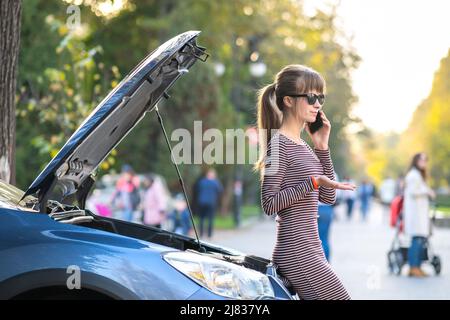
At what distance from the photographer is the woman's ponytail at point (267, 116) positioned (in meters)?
4.90

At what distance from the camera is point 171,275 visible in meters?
4.14

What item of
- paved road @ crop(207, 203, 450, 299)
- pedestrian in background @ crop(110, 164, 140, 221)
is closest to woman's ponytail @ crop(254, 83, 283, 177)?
paved road @ crop(207, 203, 450, 299)

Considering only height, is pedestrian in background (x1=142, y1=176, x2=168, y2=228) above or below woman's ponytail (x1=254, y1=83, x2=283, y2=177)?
below

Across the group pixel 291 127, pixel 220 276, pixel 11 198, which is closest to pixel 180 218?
pixel 291 127

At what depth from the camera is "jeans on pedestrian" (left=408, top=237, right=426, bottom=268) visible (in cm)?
1365

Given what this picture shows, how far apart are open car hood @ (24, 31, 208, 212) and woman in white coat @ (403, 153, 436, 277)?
363 inches

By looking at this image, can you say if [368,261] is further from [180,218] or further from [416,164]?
[180,218]

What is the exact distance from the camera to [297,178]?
186 inches

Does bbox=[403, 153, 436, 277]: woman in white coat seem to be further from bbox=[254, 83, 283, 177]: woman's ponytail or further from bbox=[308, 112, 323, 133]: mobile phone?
bbox=[254, 83, 283, 177]: woman's ponytail

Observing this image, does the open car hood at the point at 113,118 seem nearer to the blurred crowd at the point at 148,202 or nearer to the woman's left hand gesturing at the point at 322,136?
the woman's left hand gesturing at the point at 322,136

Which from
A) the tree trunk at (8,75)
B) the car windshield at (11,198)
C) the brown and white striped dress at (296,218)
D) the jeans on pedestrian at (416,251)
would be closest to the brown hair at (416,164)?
the jeans on pedestrian at (416,251)
